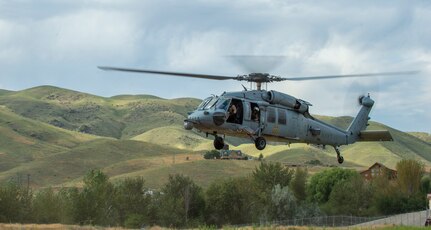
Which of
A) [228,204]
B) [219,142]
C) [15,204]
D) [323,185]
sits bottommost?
[15,204]

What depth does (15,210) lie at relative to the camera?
130000 millimetres

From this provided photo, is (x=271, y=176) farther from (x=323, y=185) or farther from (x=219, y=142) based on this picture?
(x=219, y=142)

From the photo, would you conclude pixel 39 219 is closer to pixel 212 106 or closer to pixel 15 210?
pixel 15 210

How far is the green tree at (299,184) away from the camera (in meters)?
164

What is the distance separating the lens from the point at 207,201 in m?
146

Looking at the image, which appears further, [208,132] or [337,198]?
[337,198]

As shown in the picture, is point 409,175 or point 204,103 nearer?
point 204,103

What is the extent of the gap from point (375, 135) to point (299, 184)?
119306mm

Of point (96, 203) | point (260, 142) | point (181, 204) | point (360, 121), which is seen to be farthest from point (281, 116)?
point (181, 204)

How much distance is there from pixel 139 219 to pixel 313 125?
88572mm

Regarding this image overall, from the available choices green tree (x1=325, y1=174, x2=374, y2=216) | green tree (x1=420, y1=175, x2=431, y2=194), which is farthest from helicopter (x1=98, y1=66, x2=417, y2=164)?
green tree (x1=420, y1=175, x2=431, y2=194)

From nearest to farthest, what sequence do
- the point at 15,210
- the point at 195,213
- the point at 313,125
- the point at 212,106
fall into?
the point at 212,106 < the point at 313,125 < the point at 15,210 < the point at 195,213

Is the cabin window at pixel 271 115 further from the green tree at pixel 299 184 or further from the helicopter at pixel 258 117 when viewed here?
the green tree at pixel 299 184

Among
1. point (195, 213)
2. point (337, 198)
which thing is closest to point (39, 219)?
point (195, 213)
